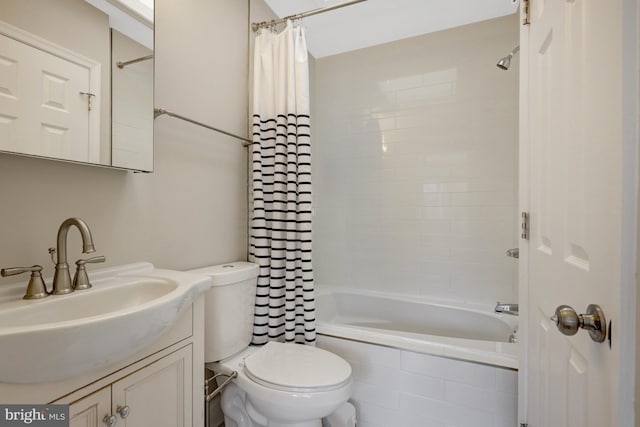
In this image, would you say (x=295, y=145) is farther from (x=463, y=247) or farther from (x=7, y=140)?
(x=463, y=247)

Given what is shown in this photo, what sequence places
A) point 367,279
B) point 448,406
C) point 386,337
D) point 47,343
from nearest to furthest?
point 47,343 < point 448,406 < point 386,337 < point 367,279

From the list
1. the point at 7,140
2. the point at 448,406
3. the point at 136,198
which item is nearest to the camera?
the point at 7,140

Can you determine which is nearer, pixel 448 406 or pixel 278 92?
pixel 448 406

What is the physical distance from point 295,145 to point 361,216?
3.67 ft

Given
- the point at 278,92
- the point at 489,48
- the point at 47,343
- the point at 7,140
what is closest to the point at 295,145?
the point at 278,92

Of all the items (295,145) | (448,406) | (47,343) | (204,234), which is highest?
(295,145)

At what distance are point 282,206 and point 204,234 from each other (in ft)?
1.36

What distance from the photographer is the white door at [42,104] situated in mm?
806

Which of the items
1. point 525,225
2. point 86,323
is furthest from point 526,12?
point 86,323

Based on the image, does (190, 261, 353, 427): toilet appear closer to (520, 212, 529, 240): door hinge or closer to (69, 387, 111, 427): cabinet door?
(69, 387, 111, 427): cabinet door

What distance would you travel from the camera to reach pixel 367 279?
2.48 m

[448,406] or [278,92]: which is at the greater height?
[278,92]

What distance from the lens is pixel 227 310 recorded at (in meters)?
1.31

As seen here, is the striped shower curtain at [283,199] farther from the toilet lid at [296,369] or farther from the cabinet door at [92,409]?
the cabinet door at [92,409]
